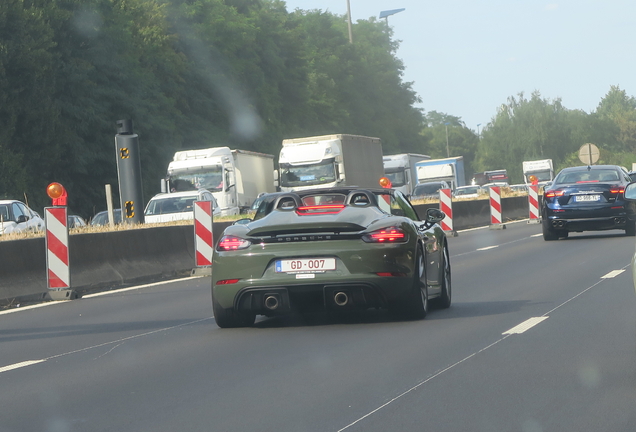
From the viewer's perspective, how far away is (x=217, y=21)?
222 feet

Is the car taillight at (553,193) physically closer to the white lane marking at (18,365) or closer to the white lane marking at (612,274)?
the white lane marking at (612,274)

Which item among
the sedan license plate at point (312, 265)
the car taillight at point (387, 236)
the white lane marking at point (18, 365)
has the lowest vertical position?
the white lane marking at point (18, 365)

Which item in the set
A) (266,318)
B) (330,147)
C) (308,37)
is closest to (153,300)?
(266,318)

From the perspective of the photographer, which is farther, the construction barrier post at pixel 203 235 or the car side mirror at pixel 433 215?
the construction barrier post at pixel 203 235

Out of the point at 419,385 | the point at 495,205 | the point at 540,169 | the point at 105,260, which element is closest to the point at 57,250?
the point at 105,260

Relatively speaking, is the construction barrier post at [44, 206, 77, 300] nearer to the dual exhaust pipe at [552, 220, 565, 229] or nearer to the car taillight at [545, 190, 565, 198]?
the car taillight at [545, 190, 565, 198]

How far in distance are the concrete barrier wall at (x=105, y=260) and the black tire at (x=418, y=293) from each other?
19.7 feet

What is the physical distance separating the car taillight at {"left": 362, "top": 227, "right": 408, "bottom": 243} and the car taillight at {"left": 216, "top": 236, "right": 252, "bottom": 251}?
1.01 m

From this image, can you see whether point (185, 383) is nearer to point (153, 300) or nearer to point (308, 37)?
point (153, 300)

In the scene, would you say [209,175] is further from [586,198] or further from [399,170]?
[399,170]

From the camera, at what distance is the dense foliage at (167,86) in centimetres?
4662

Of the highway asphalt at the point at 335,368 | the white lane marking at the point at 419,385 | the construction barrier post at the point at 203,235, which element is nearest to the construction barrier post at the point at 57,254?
the highway asphalt at the point at 335,368

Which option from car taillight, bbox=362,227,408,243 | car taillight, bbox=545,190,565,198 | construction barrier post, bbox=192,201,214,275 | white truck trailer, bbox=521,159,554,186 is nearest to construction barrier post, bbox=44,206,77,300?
construction barrier post, bbox=192,201,214,275

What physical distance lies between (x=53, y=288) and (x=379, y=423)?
377 inches
